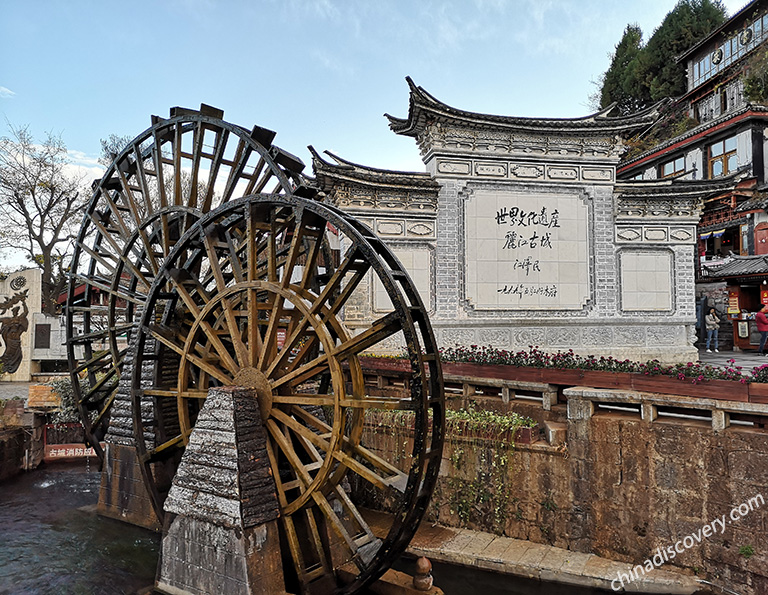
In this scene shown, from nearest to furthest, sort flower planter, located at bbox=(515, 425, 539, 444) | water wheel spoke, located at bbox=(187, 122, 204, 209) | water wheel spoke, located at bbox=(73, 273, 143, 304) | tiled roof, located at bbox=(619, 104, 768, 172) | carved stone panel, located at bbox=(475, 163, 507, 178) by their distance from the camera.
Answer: flower planter, located at bbox=(515, 425, 539, 444)
water wheel spoke, located at bbox=(187, 122, 204, 209)
water wheel spoke, located at bbox=(73, 273, 143, 304)
carved stone panel, located at bbox=(475, 163, 507, 178)
tiled roof, located at bbox=(619, 104, 768, 172)

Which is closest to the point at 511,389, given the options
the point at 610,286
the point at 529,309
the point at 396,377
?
the point at 396,377

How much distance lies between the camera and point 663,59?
30.6m

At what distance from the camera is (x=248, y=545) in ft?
15.4

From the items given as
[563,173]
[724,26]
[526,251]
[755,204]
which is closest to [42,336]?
[526,251]

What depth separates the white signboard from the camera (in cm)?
1323

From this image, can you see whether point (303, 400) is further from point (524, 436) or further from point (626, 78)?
point (626, 78)

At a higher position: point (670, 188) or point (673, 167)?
point (673, 167)

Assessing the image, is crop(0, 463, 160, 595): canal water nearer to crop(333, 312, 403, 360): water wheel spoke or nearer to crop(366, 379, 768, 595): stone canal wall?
crop(333, 312, 403, 360): water wheel spoke

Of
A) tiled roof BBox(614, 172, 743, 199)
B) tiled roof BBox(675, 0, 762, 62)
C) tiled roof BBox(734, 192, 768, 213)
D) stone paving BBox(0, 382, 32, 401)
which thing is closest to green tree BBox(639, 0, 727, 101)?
tiled roof BBox(675, 0, 762, 62)

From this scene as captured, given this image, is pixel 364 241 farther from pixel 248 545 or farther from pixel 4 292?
pixel 4 292

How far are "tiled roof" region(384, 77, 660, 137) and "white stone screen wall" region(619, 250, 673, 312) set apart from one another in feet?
10.9

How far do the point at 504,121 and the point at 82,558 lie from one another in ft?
40.0

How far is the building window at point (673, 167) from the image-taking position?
2453 cm

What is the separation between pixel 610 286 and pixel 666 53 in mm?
23963
